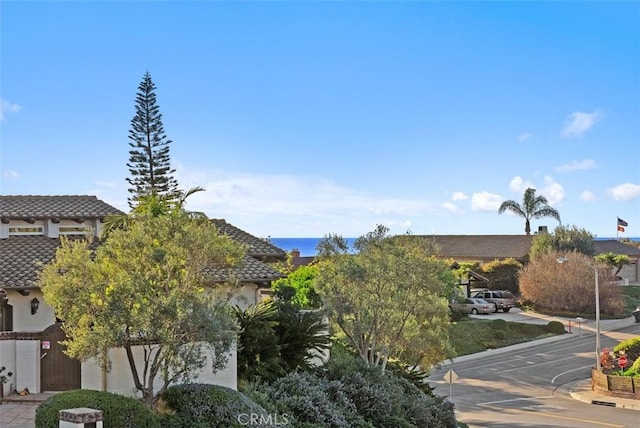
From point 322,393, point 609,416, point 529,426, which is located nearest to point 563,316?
point 609,416

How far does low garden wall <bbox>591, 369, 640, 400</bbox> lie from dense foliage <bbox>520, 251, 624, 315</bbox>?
79.1ft

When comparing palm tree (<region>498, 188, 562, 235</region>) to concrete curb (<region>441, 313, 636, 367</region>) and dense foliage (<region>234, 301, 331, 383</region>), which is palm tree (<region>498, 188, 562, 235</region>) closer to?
concrete curb (<region>441, 313, 636, 367</region>)

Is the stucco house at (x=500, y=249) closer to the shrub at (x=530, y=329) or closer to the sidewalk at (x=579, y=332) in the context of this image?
the sidewalk at (x=579, y=332)

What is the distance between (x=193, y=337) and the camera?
12.6 metres

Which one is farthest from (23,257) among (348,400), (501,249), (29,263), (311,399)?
(501,249)

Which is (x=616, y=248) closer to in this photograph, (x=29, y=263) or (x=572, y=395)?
(x=572, y=395)

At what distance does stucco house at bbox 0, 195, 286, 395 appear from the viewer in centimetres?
1617

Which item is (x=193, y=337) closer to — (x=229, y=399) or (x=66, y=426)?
(x=229, y=399)

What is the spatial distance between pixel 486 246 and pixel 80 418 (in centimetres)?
6669

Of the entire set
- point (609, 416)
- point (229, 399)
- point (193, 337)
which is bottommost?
point (609, 416)

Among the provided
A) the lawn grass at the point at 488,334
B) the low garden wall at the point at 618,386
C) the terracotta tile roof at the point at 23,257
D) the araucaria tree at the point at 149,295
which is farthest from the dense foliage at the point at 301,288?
the lawn grass at the point at 488,334

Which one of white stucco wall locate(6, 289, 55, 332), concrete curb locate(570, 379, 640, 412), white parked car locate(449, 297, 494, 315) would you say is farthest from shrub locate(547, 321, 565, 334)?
white stucco wall locate(6, 289, 55, 332)

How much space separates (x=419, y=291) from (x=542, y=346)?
2619 centimetres

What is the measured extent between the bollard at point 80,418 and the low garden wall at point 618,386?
25813mm
